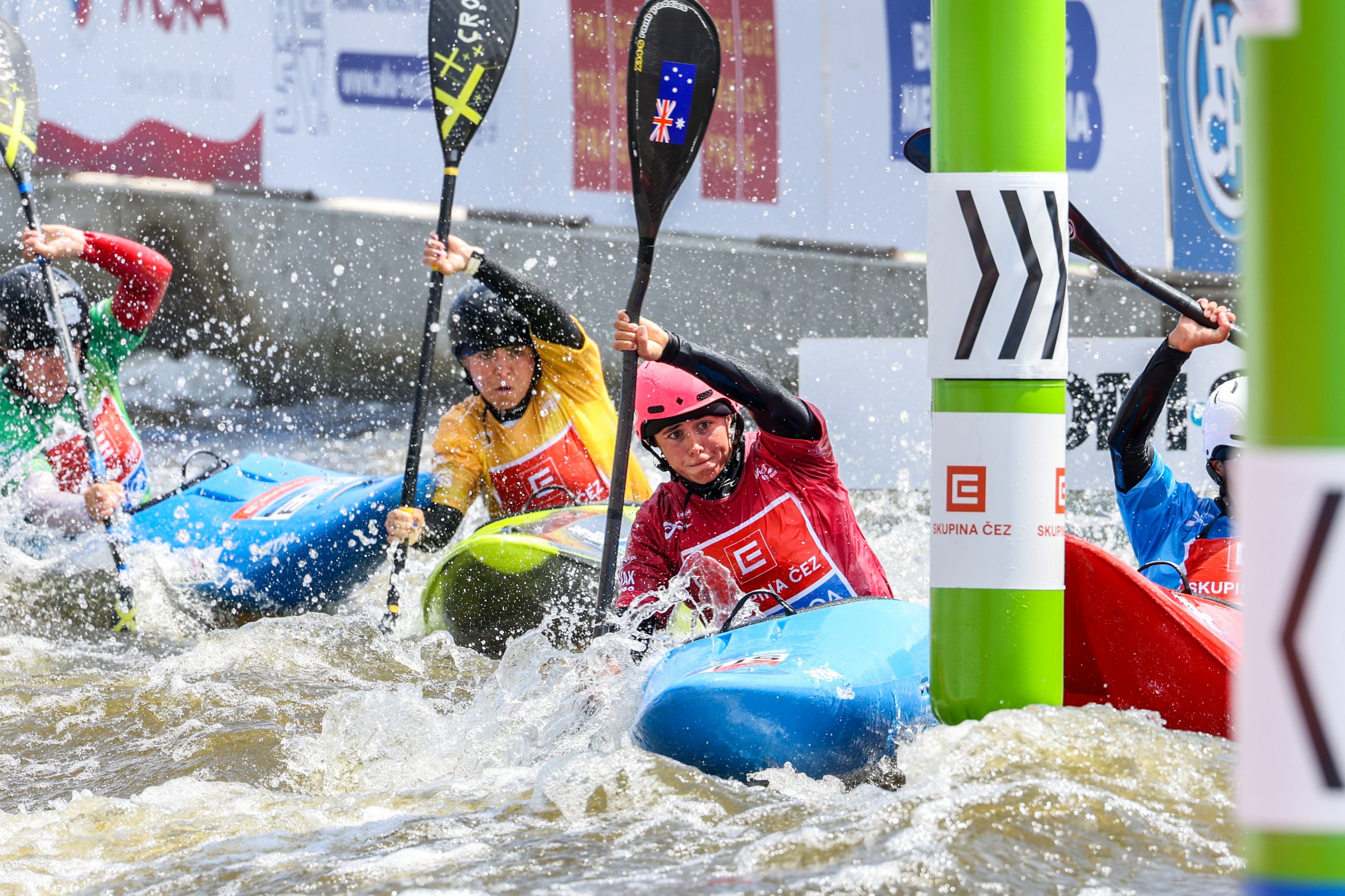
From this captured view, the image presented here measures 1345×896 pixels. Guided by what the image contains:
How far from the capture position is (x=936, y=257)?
7.63ft

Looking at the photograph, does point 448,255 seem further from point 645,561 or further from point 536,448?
point 645,561

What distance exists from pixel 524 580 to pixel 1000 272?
2.85 m

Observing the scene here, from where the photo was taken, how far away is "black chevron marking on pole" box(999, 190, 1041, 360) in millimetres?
2256

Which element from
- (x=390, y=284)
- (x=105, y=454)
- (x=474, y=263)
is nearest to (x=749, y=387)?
(x=474, y=263)

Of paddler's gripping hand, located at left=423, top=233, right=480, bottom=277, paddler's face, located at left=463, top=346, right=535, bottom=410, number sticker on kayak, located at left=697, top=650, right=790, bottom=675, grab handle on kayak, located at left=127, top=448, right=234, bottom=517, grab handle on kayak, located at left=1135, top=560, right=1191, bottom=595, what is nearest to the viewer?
number sticker on kayak, located at left=697, top=650, right=790, bottom=675

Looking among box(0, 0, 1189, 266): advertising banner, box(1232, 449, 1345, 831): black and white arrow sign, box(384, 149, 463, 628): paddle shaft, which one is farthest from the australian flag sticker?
box(0, 0, 1189, 266): advertising banner

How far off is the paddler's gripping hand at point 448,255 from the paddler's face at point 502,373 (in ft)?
1.14

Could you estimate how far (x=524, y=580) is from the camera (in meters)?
4.82

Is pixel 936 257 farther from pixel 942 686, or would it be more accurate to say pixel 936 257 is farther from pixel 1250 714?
pixel 1250 714

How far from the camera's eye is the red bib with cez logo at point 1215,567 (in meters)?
3.80

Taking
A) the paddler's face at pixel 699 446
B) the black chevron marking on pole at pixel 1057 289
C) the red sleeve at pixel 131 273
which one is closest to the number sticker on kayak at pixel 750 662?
the paddler's face at pixel 699 446

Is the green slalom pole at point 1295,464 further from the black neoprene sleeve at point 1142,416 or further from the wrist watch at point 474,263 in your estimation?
the wrist watch at point 474,263

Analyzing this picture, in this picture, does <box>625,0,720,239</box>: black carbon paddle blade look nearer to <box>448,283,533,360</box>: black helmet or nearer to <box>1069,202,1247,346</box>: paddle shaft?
<box>448,283,533,360</box>: black helmet

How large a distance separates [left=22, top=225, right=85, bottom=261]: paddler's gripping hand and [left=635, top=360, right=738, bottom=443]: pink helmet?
3.03 m
